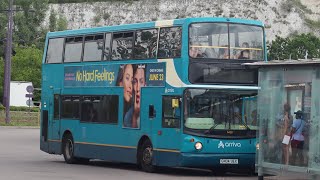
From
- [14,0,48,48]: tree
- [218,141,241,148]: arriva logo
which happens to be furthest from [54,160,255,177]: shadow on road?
[14,0,48,48]: tree

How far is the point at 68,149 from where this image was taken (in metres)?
27.4

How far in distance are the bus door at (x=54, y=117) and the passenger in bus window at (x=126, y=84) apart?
415 centimetres

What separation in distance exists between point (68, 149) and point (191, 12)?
345 ft

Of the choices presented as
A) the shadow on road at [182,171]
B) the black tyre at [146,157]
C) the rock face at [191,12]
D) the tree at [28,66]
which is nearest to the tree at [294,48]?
the tree at [28,66]

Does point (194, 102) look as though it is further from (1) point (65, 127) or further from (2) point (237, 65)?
(1) point (65, 127)

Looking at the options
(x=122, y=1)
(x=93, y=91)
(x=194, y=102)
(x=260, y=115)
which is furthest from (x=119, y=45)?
(x=122, y=1)

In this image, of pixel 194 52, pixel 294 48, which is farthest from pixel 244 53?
pixel 294 48

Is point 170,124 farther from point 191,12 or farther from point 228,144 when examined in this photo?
point 191,12

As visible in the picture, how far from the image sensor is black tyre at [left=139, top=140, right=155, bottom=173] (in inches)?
898

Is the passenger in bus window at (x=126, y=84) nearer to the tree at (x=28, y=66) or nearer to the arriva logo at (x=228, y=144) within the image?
the arriva logo at (x=228, y=144)

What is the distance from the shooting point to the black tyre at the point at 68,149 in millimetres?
27078

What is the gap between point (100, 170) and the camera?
24.3m

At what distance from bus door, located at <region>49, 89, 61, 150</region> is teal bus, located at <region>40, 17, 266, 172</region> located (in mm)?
2127

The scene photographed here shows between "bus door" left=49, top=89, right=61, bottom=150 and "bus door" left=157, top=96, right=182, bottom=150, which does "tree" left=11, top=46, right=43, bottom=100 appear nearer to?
"bus door" left=49, top=89, right=61, bottom=150
